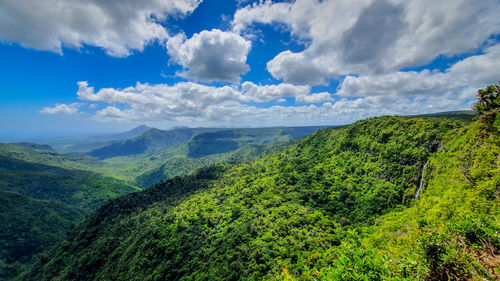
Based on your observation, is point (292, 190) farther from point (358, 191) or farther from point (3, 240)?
point (3, 240)

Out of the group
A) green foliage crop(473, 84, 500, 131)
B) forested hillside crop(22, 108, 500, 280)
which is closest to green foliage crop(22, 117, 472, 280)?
forested hillside crop(22, 108, 500, 280)

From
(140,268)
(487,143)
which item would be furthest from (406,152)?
(140,268)

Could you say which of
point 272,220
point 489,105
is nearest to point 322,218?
point 272,220

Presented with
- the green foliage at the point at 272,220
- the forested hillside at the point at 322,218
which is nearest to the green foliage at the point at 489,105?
the forested hillside at the point at 322,218

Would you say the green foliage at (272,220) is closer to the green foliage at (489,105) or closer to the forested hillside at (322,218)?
the forested hillside at (322,218)

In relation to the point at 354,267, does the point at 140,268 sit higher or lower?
lower

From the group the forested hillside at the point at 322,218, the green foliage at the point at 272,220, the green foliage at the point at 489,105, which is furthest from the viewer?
the green foliage at the point at 272,220

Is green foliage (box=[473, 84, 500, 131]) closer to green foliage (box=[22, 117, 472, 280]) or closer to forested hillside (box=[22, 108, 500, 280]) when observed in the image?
forested hillside (box=[22, 108, 500, 280])

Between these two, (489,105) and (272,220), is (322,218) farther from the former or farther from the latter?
(489,105)
